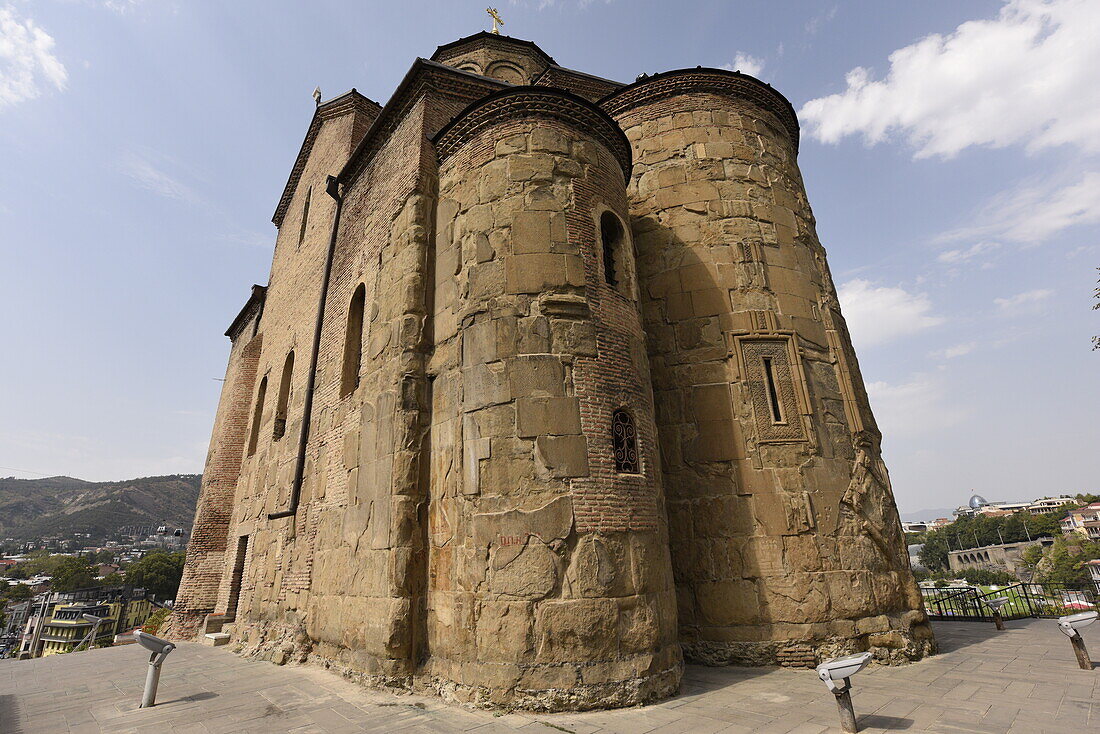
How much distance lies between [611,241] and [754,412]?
357cm

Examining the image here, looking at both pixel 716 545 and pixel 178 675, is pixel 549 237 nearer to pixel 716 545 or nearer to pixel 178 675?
pixel 716 545

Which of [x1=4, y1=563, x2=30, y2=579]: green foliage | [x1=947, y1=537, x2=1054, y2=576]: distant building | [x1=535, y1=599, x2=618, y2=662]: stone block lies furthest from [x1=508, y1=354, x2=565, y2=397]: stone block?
[x1=4, y1=563, x2=30, y2=579]: green foliage

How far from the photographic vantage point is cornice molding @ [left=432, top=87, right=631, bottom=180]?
8.20 metres

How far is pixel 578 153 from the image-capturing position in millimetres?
8164

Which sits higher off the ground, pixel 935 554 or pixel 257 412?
pixel 257 412

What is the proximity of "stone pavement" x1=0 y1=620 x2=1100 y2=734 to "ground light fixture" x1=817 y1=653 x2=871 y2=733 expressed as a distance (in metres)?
0.29

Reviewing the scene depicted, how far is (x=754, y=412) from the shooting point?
8.34 metres

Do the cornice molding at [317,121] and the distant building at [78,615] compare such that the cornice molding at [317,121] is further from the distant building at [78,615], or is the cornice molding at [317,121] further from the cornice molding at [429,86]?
the distant building at [78,615]

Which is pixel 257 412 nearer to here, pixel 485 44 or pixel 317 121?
pixel 317 121

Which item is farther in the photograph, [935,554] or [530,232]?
[935,554]

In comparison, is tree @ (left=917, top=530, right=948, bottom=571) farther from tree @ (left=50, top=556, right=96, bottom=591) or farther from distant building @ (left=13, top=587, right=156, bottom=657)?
tree @ (left=50, top=556, right=96, bottom=591)

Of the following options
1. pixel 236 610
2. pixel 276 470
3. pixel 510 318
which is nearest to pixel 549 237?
pixel 510 318

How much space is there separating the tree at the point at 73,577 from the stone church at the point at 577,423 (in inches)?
3058

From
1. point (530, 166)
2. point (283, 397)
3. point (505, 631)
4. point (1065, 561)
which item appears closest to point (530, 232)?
point (530, 166)
